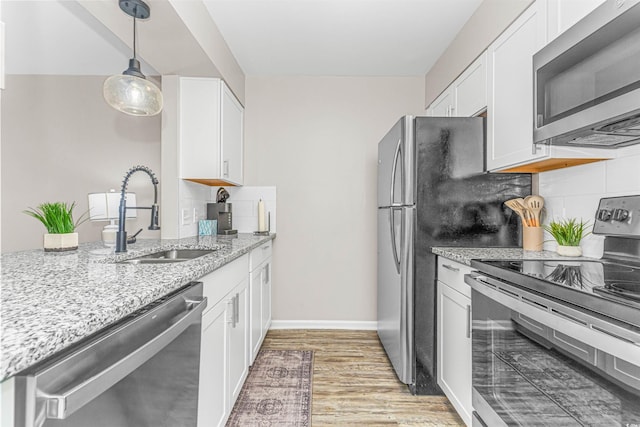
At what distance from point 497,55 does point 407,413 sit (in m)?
2.13

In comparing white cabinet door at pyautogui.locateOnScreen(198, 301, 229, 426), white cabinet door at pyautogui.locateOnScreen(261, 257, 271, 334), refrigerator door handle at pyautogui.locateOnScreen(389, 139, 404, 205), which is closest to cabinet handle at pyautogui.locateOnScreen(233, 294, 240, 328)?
white cabinet door at pyautogui.locateOnScreen(198, 301, 229, 426)

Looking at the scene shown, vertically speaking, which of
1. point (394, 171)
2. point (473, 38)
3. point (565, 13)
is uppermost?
point (473, 38)

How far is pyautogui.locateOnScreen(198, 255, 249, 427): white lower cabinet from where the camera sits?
1354 mm

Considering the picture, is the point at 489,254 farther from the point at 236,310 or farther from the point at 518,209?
the point at 236,310

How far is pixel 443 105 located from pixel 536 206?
129cm

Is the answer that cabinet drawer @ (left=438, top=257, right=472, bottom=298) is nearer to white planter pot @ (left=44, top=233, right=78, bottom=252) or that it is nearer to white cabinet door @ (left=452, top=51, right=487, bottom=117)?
white cabinet door @ (left=452, top=51, right=487, bottom=117)

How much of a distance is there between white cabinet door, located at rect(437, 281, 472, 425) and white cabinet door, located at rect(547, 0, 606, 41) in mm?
1262

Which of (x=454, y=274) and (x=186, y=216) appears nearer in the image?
(x=454, y=274)

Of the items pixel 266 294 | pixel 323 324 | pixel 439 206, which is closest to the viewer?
pixel 439 206

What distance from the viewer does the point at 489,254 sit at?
5.70 ft

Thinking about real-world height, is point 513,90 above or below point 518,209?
above

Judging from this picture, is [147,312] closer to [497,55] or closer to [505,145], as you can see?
[505,145]

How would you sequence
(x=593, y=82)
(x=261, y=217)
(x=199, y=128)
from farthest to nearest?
(x=261, y=217) < (x=199, y=128) < (x=593, y=82)

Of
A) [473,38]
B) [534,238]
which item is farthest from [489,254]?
[473,38]
